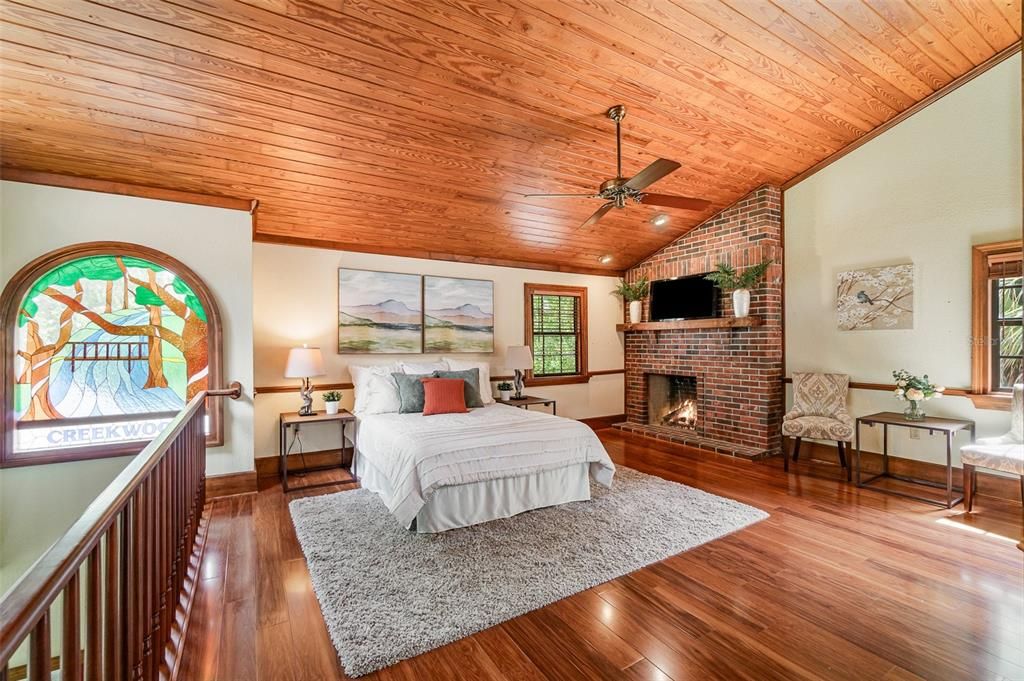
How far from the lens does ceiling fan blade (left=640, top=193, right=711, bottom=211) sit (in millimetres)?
3348

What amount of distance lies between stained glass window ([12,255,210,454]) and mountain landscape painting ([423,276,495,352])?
2251 millimetres

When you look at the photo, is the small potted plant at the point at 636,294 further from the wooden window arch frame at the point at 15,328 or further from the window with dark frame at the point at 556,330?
the wooden window arch frame at the point at 15,328

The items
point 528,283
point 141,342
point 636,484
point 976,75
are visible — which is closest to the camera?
point 141,342

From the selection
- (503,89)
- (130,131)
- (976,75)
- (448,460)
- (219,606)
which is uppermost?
(976,75)

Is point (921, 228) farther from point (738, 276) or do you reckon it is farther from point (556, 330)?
point (556, 330)

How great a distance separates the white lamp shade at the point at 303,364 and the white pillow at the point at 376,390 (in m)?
0.45

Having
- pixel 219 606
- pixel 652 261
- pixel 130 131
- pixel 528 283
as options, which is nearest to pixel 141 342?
pixel 130 131

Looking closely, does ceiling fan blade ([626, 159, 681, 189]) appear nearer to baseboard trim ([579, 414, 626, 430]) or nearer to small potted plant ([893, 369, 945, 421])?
small potted plant ([893, 369, 945, 421])

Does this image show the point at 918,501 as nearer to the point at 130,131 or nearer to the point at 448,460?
the point at 448,460

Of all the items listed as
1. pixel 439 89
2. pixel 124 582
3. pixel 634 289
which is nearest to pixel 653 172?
pixel 439 89

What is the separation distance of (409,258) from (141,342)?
2577mm

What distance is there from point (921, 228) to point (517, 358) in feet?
13.1

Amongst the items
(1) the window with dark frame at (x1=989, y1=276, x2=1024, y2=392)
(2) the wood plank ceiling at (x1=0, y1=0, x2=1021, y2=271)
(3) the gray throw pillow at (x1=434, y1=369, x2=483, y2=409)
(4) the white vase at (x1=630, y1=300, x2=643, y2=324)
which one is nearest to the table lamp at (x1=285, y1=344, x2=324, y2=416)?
(3) the gray throw pillow at (x1=434, y1=369, x2=483, y2=409)

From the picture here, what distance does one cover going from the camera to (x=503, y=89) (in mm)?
3145
